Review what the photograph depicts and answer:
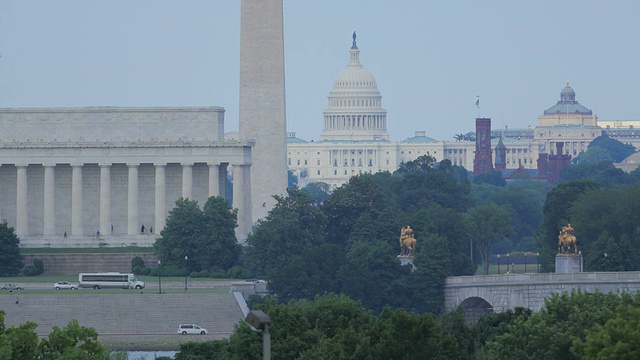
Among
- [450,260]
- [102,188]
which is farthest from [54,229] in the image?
[450,260]

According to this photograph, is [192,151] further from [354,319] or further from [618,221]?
[354,319]

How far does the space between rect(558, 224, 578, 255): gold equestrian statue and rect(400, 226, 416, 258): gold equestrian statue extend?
9558mm

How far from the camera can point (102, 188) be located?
171 meters

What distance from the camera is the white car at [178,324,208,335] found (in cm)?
13350

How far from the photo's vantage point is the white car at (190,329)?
438ft

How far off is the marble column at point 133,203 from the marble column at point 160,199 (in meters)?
1.29

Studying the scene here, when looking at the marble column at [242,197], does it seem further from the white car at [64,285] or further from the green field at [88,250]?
the white car at [64,285]

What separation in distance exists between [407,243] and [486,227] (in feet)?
84.9

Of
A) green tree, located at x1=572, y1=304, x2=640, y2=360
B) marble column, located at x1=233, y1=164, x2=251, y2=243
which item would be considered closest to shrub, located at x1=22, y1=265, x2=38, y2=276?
marble column, located at x1=233, y1=164, x2=251, y2=243

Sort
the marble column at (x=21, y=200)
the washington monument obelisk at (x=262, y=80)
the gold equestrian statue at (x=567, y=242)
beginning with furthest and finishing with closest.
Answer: the washington monument obelisk at (x=262, y=80) → the marble column at (x=21, y=200) → the gold equestrian statue at (x=567, y=242)

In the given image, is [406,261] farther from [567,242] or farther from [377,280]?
[567,242]

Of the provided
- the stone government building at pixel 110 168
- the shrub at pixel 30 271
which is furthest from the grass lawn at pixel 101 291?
the stone government building at pixel 110 168

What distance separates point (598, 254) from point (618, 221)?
7.24 meters

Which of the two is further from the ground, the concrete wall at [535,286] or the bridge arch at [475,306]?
the concrete wall at [535,286]
